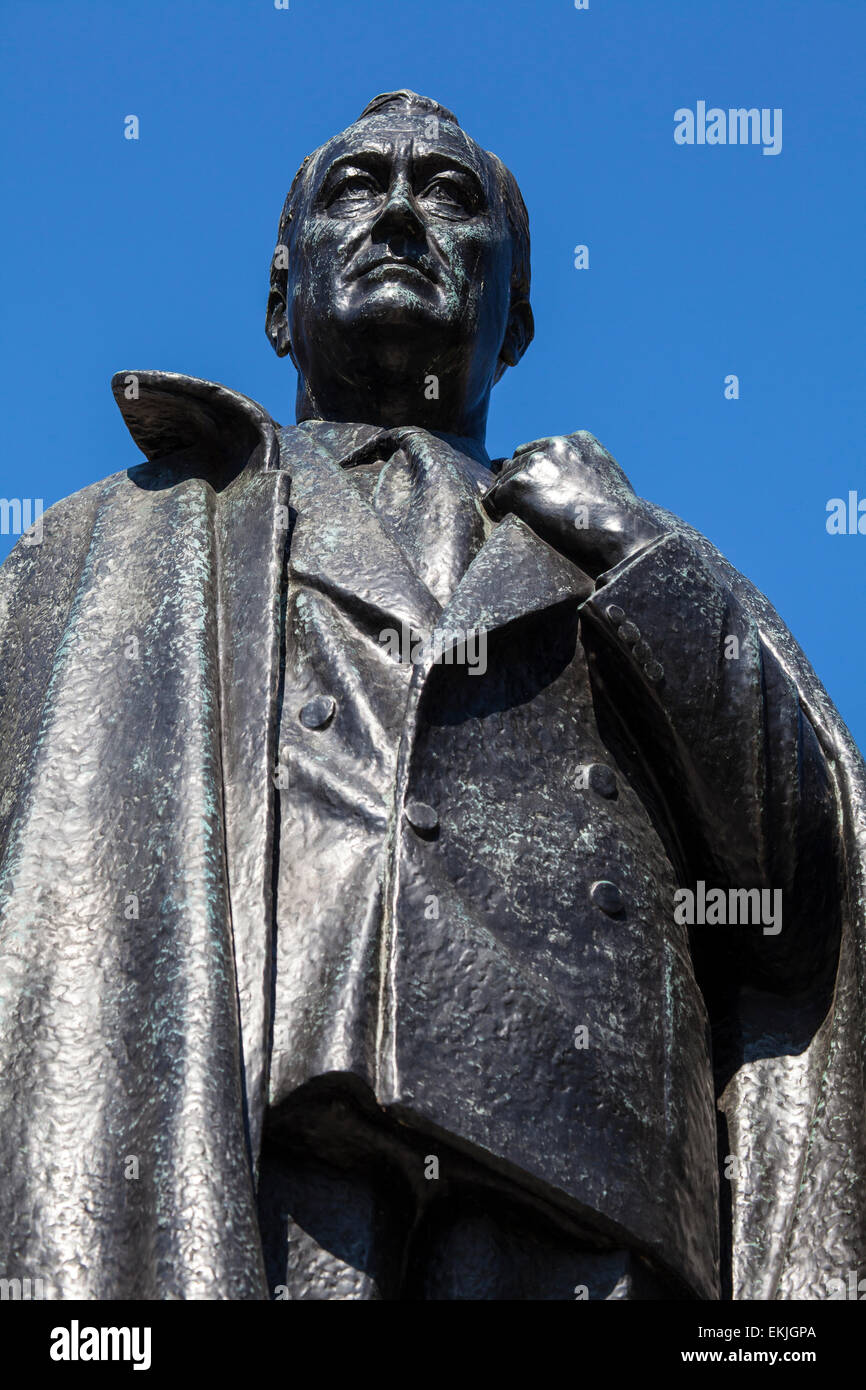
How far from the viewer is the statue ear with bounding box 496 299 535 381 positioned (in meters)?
8.57

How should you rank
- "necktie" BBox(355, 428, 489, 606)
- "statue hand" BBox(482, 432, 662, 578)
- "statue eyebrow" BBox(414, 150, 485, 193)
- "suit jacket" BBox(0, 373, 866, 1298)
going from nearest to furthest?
"suit jacket" BBox(0, 373, 866, 1298) → "statue hand" BBox(482, 432, 662, 578) → "necktie" BBox(355, 428, 489, 606) → "statue eyebrow" BBox(414, 150, 485, 193)

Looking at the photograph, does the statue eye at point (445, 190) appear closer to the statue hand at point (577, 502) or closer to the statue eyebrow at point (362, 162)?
the statue eyebrow at point (362, 162)

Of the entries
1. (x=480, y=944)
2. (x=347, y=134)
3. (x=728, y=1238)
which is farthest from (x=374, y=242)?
(x=728, y=1238)

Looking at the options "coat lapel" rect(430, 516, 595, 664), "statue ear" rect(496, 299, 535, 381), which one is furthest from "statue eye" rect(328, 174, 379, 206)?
"coat lapel" rect(430, 516, 595, 664)

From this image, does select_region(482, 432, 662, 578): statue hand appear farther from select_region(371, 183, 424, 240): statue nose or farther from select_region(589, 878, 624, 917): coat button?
select_region(371, 183, 424, 240): statue nose

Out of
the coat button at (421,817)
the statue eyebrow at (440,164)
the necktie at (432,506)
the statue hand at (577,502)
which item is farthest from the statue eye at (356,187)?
the coat button at (421,817)

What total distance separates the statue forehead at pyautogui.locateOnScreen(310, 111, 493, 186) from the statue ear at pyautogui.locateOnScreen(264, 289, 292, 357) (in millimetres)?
688

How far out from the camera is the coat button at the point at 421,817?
5.63m

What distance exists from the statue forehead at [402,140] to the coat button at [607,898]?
10.5ft

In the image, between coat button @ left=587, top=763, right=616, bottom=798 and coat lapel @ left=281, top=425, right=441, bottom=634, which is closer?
coat button @ left=587, top=763, right=616, bottom=798

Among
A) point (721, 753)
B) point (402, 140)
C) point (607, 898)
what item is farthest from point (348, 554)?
point (402, 140)

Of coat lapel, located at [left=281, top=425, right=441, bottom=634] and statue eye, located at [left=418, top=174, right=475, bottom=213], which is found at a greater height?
statue eye, located at [left=418, top=174, right=475, bottom=213]
